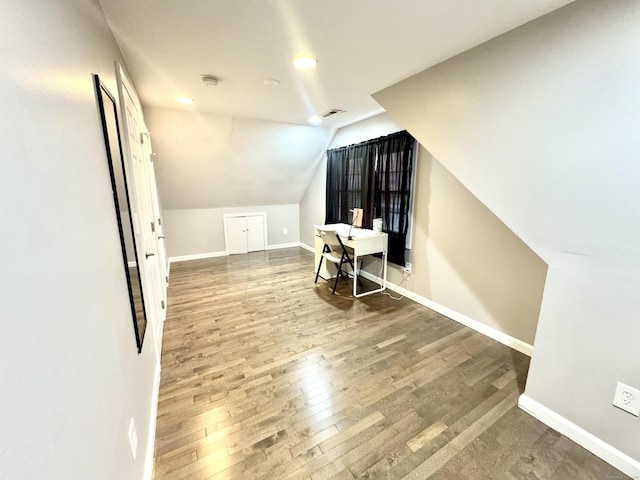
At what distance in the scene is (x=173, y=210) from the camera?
16.1 ft

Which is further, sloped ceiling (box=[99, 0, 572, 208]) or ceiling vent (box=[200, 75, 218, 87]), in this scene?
ceiling vent (box=[200, 75, 218, 87])

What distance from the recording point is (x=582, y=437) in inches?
59.6

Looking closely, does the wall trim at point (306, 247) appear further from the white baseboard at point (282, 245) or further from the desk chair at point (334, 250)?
the desk chair at point (334, 250)

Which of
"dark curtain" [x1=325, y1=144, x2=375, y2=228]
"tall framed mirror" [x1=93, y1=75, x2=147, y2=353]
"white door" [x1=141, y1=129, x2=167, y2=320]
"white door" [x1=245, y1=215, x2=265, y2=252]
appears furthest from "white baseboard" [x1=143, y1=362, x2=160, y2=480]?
"white door" [x1=245, y1=215, x2=265, y2=252]

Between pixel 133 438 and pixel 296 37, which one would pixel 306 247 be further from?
pixel 133 438

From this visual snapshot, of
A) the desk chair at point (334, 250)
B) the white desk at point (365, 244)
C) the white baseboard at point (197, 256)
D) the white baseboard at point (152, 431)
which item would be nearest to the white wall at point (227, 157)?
the white baseboard at point (197, 256)

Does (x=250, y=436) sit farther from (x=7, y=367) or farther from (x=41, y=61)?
(x=41, y=61)

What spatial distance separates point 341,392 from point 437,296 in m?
1.70

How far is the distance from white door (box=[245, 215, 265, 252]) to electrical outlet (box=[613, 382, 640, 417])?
17.1 ft

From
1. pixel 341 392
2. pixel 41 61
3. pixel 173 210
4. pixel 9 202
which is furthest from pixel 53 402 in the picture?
pixel 173 210

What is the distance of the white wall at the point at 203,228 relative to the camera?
16.2ft

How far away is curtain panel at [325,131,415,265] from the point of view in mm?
3131

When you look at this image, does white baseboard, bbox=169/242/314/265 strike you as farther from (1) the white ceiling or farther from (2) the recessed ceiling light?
(2) the recessed ceiling light

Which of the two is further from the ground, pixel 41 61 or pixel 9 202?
pixel 41 61
